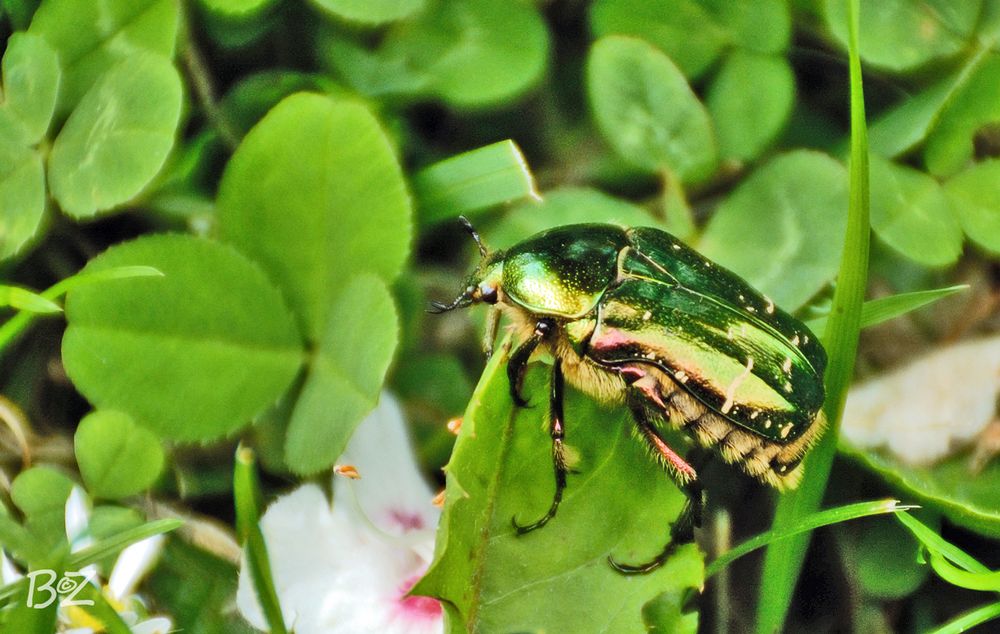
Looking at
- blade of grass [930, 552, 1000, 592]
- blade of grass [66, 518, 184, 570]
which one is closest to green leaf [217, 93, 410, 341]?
blade of grass [66, 518, 184, 570]

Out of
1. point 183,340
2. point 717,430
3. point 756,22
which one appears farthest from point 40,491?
point 756,22

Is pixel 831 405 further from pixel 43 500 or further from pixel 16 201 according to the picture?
pixel 16 201

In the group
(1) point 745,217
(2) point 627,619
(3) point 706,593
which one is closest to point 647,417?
(2) point 627,619

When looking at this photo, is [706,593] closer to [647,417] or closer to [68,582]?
[647,417]

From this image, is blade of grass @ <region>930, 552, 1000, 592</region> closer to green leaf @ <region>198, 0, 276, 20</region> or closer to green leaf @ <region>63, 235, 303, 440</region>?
green leaf @ <region>63, 235, 303, 440</region>

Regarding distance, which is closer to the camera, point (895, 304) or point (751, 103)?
point (895, 304)
